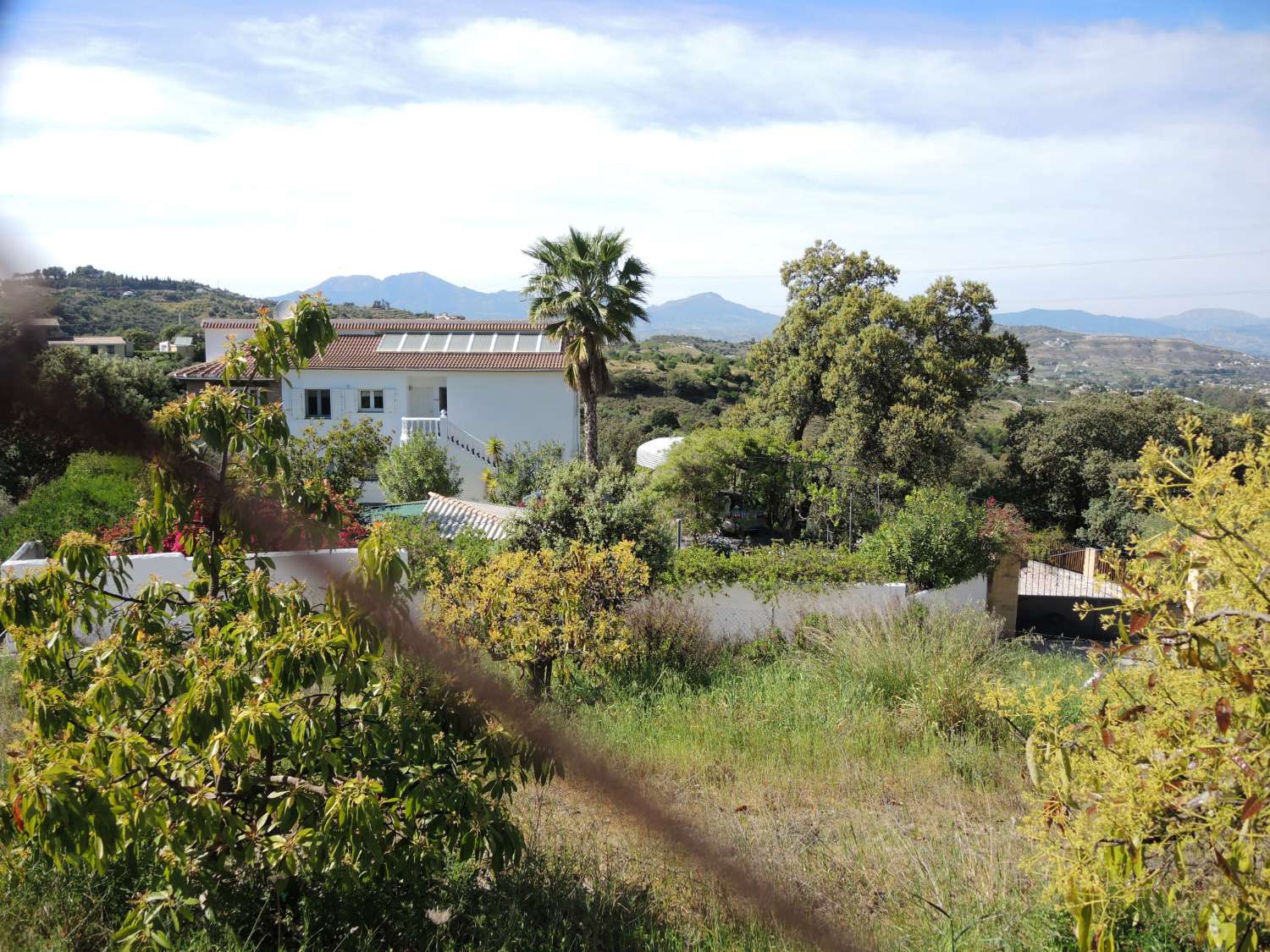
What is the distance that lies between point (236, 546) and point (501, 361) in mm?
23982

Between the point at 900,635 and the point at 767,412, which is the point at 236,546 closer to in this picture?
the point at 900,635

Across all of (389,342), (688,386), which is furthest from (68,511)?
(688,386)

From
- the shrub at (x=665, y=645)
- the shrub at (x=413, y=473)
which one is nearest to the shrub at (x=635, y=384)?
the shrub at (x=413, y=473)

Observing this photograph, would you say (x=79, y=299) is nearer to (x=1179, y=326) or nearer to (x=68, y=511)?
(x=68, y=511)

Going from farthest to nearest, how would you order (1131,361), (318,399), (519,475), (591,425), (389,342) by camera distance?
(1131,361), (389,342), (318,399), (591,425), (519,475)

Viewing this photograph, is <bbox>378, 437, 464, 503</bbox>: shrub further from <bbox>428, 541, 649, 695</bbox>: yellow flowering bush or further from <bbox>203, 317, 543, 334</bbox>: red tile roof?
<bbox>428, 541, 649, 695</bbox>: yellow flowering bush

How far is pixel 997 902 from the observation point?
14.0ft

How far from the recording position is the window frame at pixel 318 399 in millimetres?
26922

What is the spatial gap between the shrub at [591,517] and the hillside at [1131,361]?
6498 centimetres

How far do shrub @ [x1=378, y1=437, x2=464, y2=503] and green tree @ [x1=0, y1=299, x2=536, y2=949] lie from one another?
17077 mm

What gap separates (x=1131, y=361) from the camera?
99750 mm

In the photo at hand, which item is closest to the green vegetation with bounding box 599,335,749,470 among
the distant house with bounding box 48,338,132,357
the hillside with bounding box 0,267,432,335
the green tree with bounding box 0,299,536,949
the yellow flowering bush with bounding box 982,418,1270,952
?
the green tree with bounding box 0,299,536,949

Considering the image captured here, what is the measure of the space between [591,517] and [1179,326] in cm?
22407

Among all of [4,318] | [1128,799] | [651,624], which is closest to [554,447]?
[651,624]
